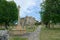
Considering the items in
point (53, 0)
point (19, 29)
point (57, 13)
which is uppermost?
point (53, 0)

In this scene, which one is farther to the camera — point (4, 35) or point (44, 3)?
point (44, 3)

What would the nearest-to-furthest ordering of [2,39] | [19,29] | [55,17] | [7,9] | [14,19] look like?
1. [2,39]
2. [19,29]
3. [55,17]
4. [7,9]
5. [14,19]

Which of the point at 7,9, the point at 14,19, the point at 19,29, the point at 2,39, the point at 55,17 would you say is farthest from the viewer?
the point at 14,19

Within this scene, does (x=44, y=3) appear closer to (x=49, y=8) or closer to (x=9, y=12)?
(x=49, y=8)

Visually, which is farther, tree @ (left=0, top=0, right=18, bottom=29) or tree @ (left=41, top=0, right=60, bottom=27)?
tree @ (left=0, top=0, right=18, bottom=29)

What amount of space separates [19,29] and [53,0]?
3090 cm

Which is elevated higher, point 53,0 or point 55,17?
point 53,0

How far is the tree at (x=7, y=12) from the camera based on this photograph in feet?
201

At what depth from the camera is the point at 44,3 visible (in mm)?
64500

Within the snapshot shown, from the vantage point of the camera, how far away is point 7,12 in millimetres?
62281

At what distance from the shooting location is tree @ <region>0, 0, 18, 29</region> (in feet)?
201

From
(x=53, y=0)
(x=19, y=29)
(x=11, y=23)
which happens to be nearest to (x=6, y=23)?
(x=11, y=23)

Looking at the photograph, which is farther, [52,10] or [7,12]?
[7,12]

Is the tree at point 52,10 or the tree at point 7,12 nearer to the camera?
the tree at point 52,10
